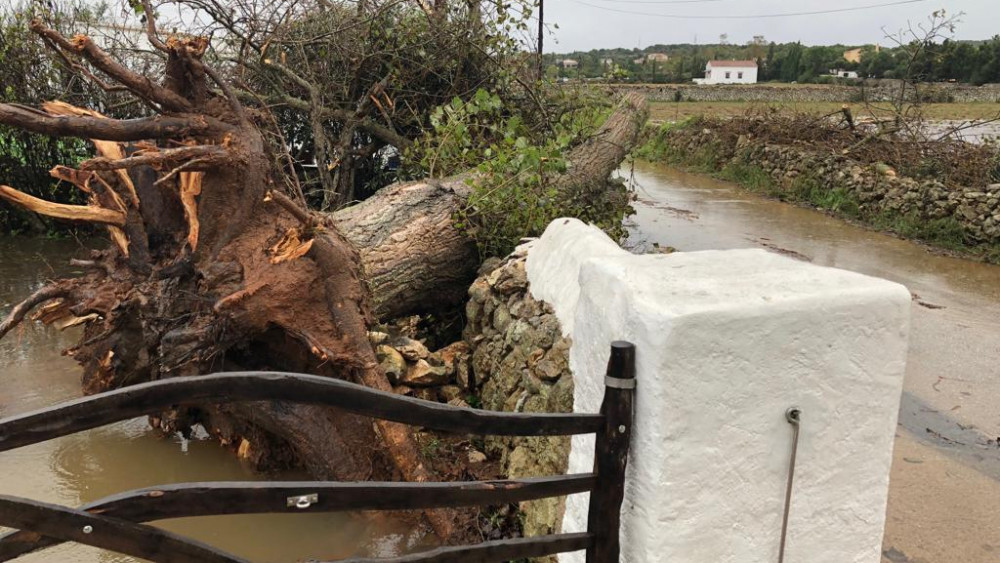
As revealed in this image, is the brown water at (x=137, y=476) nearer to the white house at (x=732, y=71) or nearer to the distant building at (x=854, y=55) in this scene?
the distant building at (x=854, y=55)

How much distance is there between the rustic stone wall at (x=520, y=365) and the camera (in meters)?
2.94

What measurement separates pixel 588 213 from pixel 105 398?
17.3 ft

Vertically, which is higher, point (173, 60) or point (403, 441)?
point (173, 60)

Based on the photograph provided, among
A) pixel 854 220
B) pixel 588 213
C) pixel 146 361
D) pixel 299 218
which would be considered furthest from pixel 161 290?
pixel 854 220

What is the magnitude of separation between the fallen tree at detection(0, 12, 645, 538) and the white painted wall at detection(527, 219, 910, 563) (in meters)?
1.74

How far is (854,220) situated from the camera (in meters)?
11.6

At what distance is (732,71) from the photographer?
274 ft

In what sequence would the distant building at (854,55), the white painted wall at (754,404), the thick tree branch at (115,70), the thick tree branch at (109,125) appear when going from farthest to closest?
the distant building at (854,55) < the thick tree branch at (115,70) < the thick tree branch at (109,125) < the white painted wall at (754,404)

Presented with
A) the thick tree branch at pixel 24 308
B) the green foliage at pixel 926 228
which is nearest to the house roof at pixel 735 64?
the green foliage at pixel 926 228

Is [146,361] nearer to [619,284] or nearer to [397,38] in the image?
[619,284]

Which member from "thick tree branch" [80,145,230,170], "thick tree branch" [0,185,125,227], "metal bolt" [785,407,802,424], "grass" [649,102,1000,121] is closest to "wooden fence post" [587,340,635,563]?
"metal bolt" [785,407,802,424]

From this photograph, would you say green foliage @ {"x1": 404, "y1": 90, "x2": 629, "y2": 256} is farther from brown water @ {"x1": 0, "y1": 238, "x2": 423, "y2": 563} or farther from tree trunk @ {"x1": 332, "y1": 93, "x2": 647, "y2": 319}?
brown water @ {"x1": 0, "y1": 238, "x2": 423, "y2": 563}

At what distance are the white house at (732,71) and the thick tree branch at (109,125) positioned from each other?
8548 centimetres

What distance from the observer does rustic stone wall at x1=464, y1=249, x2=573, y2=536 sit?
294cm
